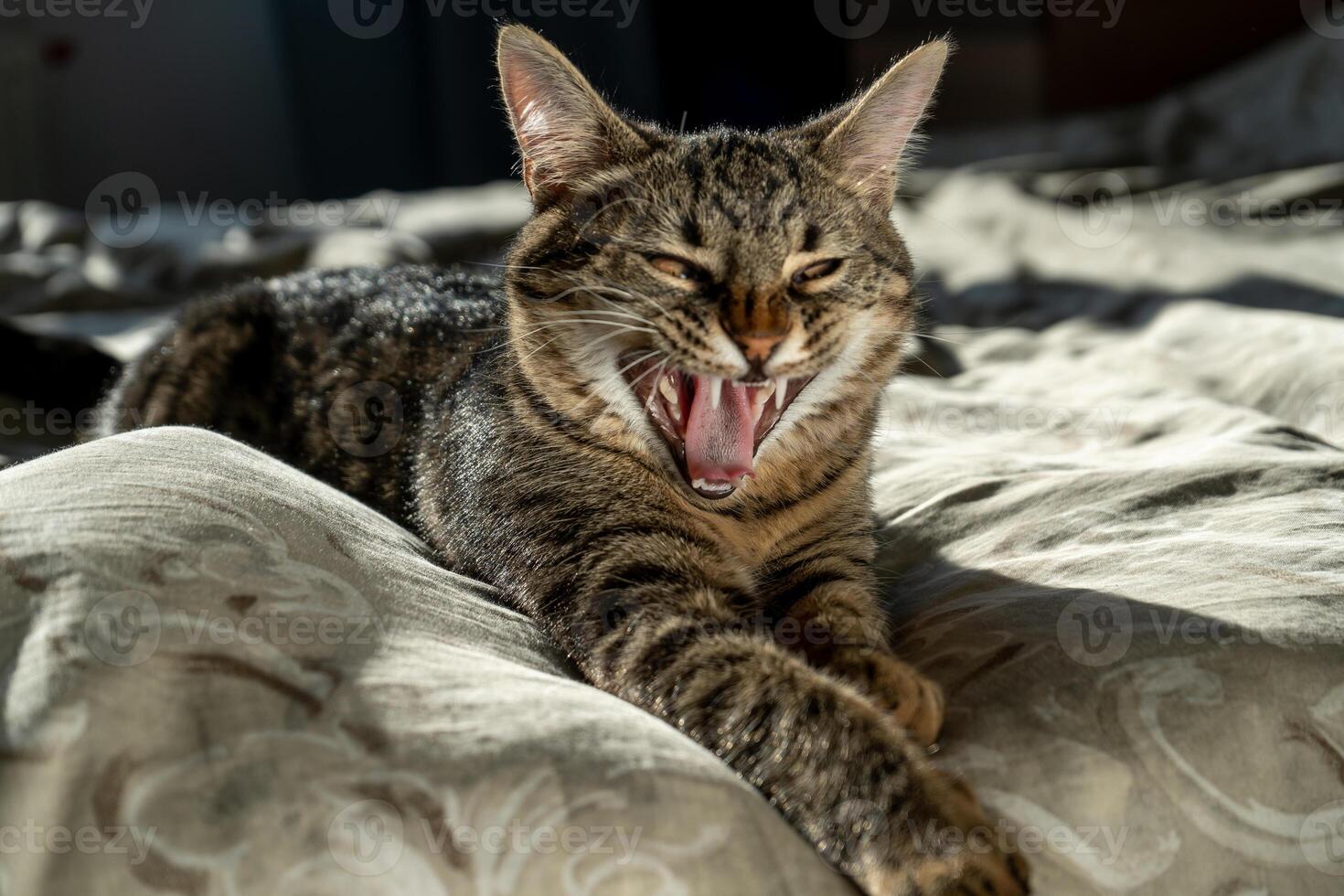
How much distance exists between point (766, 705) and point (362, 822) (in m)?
0.33

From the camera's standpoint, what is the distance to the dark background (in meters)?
4.72

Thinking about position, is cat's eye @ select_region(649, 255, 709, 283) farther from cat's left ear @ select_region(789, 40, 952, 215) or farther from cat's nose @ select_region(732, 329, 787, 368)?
cat's left ear @ select_region(789, 40, 952, 215)

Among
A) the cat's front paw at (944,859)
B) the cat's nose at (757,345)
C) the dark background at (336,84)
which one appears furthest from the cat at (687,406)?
the dark background at (336,84)

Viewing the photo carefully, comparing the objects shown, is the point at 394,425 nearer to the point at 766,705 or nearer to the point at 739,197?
the point at 739,197

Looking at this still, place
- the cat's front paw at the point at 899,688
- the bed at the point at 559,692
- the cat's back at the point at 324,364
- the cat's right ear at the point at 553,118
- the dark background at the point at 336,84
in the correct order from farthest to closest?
1. the dark background at the point at 336,84
2. the cat's back at the point at 324,364
3. the cat's right ear at the point at 553,118
4. the cat's front paw at the point at 899,688
5. the bed at the point at 559,692

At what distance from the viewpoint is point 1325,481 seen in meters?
1.23

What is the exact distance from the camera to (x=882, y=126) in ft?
4.45

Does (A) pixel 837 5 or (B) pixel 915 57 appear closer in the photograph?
(B) pixel 915 57

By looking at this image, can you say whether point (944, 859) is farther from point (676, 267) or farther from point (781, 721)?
point (676, 267)

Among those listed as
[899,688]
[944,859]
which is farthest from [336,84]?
[944,859]

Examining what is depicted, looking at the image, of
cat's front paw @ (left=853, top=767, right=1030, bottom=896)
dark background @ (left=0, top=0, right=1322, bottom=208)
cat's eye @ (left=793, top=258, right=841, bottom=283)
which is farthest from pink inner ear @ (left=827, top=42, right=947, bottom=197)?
dark background @ (left=0, top=0, right=1322, bottom=208)

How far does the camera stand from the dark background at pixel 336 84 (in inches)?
186

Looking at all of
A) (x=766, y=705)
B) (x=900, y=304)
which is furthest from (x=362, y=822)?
(x=900, y=304)

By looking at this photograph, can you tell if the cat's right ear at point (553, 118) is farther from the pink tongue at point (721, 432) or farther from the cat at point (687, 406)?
the pink tongue at point (721, 432)
